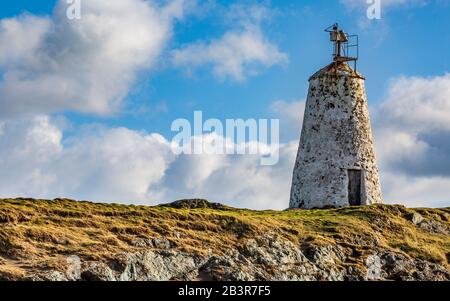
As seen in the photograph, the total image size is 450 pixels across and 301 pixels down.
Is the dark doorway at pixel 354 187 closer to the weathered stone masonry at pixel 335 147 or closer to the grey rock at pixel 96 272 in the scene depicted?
the weathered stone masonry at pixel 335 147

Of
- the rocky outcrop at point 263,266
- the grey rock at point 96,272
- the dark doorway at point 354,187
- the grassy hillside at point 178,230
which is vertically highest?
the dark doorway at point 354,187

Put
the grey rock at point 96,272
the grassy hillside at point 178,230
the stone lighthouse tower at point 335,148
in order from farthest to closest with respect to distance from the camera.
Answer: the stone lighthouse tower at point 335,148
the grassy hillside at point 178,230
the grey rock at point 96,272

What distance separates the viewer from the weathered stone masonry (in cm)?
4566

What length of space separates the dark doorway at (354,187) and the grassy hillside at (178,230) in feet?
18.1

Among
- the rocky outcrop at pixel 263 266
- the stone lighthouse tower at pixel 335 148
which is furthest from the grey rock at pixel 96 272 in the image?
the stone lighthouse tower at pixel 335 148

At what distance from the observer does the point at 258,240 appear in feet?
107

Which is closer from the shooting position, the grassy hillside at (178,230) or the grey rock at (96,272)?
the grey rock at (96,272)

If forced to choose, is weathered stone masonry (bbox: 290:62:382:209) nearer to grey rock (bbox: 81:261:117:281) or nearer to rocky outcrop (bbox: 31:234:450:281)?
rocky outcrop (bbox: 31:234:450:281)

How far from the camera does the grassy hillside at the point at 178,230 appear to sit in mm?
28734

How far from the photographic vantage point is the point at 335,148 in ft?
151

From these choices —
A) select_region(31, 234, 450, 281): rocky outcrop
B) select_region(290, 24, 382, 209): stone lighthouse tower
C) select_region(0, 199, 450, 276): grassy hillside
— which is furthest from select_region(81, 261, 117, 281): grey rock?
select_region(290, 24, 382, 209): stone lighthouse tower

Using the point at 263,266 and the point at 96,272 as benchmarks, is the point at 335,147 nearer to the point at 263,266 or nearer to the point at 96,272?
the point at 263,266
